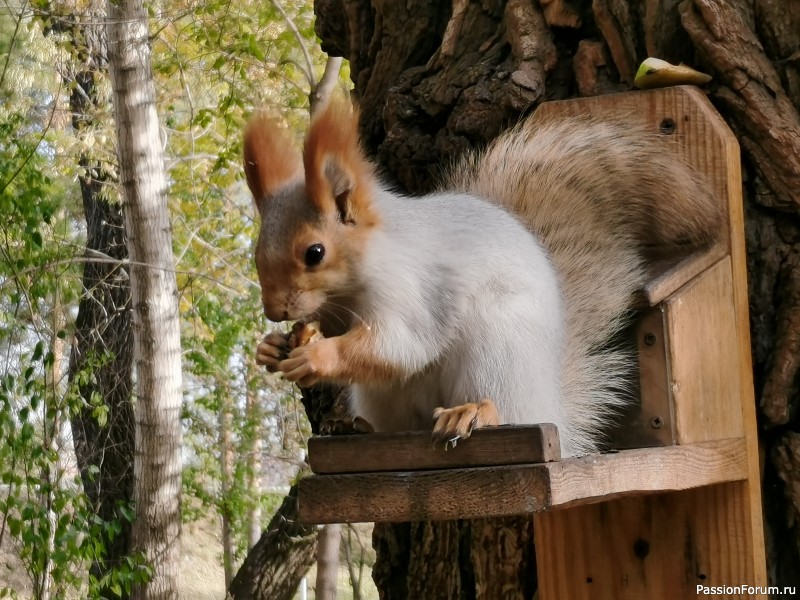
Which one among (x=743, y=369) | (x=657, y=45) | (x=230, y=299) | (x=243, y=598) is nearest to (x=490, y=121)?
(x=657, y=45)

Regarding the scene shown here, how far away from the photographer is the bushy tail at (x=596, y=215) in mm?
1515

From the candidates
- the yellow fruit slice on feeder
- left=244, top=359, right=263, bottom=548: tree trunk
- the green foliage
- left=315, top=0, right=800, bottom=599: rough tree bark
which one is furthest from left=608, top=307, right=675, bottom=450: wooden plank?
left=244, top=359, right=263, bottom=548: tree trunk

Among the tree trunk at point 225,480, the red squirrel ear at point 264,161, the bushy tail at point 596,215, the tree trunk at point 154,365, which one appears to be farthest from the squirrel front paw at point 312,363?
the tree trunk at point 225,480

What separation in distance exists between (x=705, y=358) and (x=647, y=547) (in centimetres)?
34

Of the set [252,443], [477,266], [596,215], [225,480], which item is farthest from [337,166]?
[252,443]

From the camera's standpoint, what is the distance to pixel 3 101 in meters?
4.18

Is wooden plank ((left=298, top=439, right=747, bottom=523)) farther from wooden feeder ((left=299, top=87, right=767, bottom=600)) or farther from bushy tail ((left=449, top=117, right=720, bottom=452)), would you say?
bushy tail ((left=449, top=117, right=720, bottom=452))

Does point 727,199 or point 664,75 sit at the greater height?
point 664,75

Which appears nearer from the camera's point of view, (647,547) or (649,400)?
(649,400)

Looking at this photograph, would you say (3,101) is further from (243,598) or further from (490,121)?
(490,121)

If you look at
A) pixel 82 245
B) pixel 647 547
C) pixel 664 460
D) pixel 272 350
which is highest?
pixel 82 245

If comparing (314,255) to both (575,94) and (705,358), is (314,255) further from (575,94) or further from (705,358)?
(575,94)

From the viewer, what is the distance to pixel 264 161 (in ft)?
4.51

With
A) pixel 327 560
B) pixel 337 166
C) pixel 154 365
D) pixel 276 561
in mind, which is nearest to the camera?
pixel 337 166
